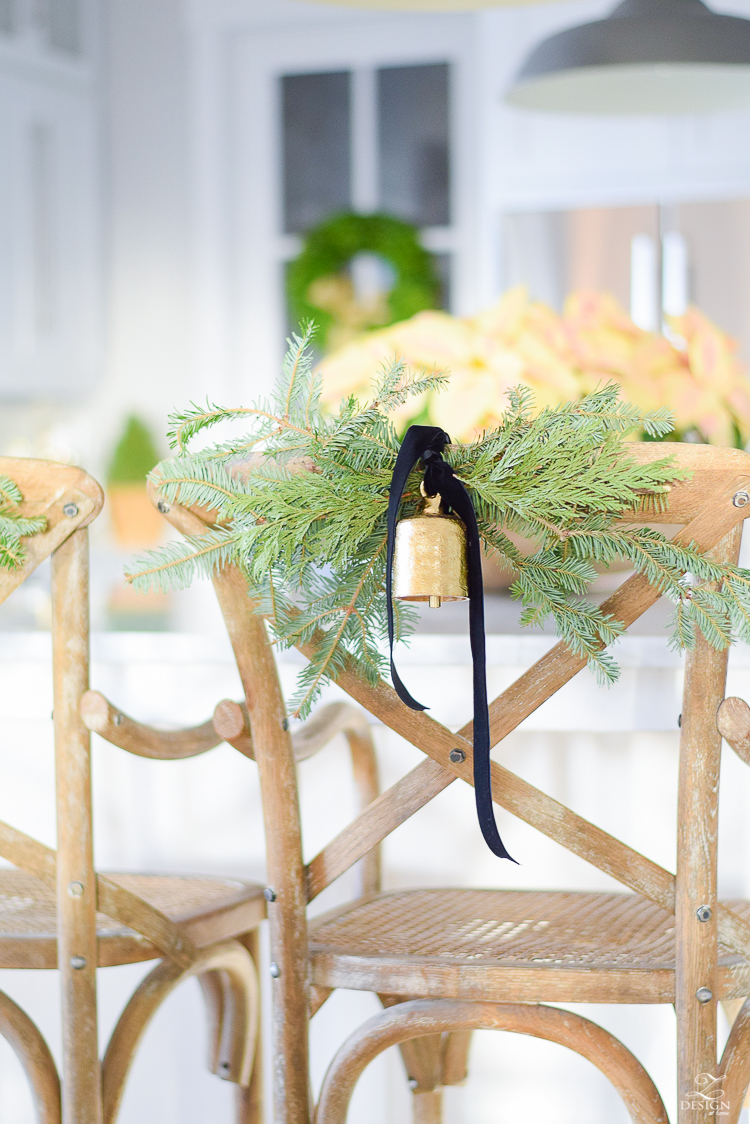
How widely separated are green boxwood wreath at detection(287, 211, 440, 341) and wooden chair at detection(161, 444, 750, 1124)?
10.5 ft

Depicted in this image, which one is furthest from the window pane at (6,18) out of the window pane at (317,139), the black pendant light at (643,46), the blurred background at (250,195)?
the black pendant light at (643,46)

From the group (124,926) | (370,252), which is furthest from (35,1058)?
(370,252)

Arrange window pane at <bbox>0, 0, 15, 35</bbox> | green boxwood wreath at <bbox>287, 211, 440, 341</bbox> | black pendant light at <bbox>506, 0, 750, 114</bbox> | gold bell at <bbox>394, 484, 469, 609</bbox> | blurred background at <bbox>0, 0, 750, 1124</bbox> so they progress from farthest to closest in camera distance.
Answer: green boxwood wreath at <bbox>287, 211, 440, 341</bbox>, window pane at <bbox>0, 0, 15, 35</bbox>, blurred background at <bbox>0, 0, 750, 1124</bbox>, black pendant light at <bbox>506, 0, 750, 114</bbox>, gold bell at <bbox>394, 484, 469, 609</bbox>

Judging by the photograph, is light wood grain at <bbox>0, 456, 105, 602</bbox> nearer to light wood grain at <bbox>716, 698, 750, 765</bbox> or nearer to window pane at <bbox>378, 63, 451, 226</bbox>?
light wood grain at <bbox>716, 698, 750, 765</bbox>

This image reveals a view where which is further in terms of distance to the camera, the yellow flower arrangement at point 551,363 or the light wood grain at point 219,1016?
the yellow flower arrangement at point 551,363

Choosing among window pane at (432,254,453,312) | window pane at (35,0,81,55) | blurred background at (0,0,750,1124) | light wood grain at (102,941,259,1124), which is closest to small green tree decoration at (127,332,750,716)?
light wood grain at (102,941,259,1124)

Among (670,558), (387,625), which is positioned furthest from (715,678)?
(387,625)

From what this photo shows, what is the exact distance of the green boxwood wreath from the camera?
153 inches

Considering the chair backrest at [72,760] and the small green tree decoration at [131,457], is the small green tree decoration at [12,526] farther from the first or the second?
the small green tree decoration at [131,457]

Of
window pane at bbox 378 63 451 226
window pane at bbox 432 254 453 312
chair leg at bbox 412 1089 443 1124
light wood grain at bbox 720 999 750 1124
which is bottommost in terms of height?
chair leg at bbox 412 1089 443 1124

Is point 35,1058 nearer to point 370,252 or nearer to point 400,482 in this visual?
point 400,482

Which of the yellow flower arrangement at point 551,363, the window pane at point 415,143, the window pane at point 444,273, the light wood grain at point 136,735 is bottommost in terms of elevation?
the light wood grain at point 136,735

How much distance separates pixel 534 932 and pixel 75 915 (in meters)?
0.34

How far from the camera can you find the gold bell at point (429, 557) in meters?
0.70
